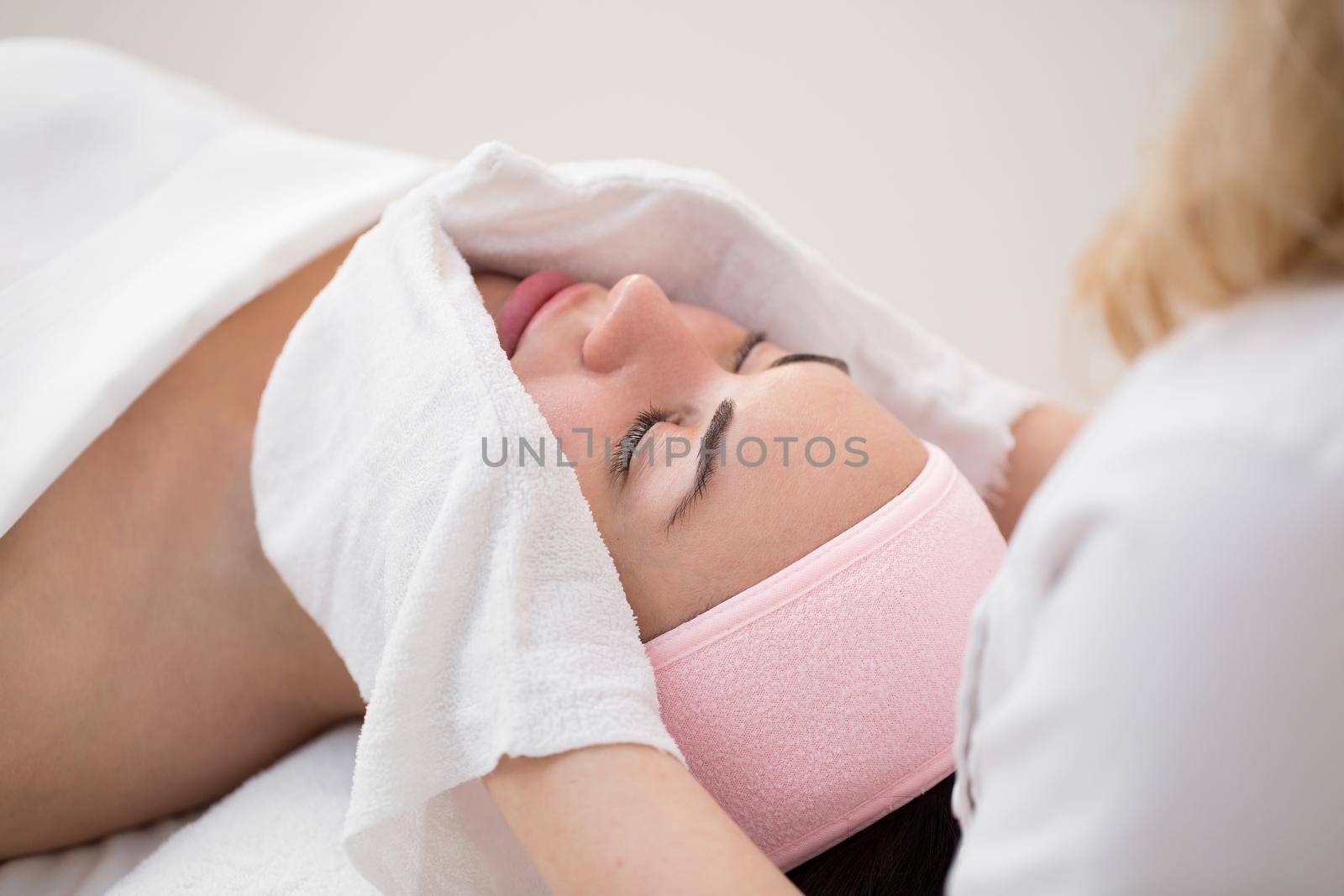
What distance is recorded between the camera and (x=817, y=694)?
A: 0.59 meters

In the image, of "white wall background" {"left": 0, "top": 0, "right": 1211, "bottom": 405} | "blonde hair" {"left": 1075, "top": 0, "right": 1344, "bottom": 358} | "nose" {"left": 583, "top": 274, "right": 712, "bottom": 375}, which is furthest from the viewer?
"white wall background" {"left": 0, "top": 0, "right": 1211, "bottom": 405}

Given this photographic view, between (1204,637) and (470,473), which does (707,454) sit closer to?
(470,473)

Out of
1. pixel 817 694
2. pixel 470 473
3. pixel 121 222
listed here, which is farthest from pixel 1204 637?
pixel 121 222

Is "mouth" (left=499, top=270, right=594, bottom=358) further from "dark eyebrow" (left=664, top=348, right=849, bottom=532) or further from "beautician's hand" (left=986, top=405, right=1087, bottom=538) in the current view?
"beautician's hand" (left=986, top=405, right=1087, bottom=538)

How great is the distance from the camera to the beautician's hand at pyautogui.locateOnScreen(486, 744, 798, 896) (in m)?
0.46

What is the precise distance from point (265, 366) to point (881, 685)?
661 millimetres

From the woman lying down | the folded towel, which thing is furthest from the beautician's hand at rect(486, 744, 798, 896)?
the folded towel

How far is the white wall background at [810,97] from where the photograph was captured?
136 centimetres

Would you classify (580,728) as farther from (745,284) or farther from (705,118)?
(705,118)

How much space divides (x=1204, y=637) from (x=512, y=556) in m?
0.35

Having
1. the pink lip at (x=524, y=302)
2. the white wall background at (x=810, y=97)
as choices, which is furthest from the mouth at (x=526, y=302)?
the white wall background at (x=810, y=97)

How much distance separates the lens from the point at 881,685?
596 millimetres

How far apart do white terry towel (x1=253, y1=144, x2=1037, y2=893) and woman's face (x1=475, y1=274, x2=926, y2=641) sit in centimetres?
6

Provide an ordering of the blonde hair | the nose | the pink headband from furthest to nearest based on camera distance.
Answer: the nose
the pink headband
the blonde hair
